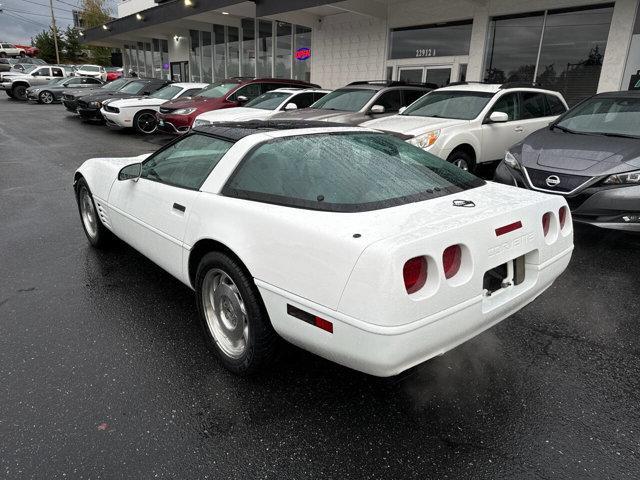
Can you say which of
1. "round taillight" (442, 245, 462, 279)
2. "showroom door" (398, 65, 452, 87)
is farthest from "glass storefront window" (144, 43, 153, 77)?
"round taillight" (442, 245, 462, 279)

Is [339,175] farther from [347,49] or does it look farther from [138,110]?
[347,49]

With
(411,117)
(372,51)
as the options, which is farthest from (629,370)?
(372,51)

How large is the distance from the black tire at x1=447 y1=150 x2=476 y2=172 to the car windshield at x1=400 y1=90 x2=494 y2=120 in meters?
0.63

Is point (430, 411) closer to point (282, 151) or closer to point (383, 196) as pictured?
point (383, 196)

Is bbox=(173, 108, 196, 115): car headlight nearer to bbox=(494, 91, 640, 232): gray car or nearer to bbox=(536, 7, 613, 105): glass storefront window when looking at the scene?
bbox=(494, 91, 640, 232): gray car

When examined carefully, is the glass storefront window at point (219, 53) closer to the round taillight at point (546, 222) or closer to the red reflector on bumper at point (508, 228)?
the round taillight at point (546, 222)

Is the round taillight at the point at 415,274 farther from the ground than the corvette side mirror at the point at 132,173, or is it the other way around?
the corvette side mirror at the point at 132,173

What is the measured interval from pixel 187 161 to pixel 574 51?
1067 centimetres

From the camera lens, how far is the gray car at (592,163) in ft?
14.3

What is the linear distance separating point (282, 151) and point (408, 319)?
1342 millimetres

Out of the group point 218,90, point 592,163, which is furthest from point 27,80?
point 592,163

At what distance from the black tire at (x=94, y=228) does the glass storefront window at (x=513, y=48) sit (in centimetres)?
1073

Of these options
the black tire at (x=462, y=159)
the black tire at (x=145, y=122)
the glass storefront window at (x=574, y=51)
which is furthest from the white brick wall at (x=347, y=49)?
the black tire at (x=462, y=159)

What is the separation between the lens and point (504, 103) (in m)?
7.28
